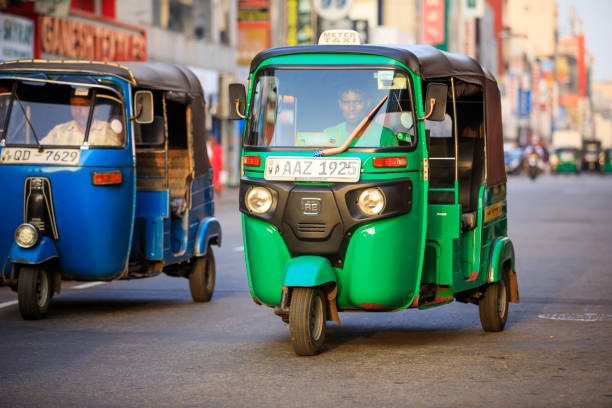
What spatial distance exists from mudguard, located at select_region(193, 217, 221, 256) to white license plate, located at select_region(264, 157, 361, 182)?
147 inches

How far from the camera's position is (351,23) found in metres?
65.8

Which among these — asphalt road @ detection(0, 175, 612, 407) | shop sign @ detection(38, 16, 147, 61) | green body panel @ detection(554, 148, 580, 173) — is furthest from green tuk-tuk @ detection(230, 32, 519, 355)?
green body panel @ detection(554, 148, 580, 173)

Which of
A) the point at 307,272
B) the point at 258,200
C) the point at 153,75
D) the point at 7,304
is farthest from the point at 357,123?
the point at 7,304

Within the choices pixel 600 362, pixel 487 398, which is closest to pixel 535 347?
pixel 600 362

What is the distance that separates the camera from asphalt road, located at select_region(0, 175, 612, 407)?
7.38 metres

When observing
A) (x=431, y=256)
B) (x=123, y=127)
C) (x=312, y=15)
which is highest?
(x=312, y=15)

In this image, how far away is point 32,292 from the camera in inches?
426

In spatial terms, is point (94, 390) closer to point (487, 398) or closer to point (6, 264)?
point (487, 398)

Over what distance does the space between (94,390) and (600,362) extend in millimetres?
3528

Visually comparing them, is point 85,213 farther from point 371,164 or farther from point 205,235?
point 371,164

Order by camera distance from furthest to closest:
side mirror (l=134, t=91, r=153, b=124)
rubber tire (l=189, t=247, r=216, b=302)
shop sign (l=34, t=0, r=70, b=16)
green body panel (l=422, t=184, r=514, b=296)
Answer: shop sign (l=34, t=0, r=70, b=16), rubber tire (l=189, t=247, r=216, b=302), side mirror (l=134, t=91, r=153, b=124), green body panel (l=422, t=184, r=514, b=296)

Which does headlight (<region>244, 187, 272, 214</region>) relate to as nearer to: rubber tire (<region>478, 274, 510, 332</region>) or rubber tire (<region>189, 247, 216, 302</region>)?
rubber tire (<region>478, 274, 510, 332</region>)

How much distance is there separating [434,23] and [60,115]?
7802 cm

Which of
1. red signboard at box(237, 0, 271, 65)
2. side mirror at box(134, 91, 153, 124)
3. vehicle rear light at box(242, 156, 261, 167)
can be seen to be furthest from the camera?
red signboard at box(237, 0, 271, 65)
